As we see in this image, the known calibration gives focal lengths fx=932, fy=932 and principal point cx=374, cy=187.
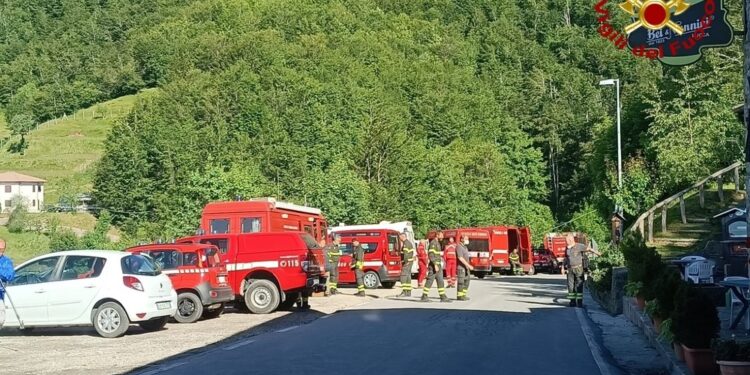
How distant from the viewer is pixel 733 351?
28.6 ft

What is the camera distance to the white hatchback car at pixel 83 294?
17.2 m

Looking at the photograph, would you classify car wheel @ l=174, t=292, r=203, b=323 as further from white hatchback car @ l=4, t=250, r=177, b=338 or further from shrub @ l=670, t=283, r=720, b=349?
shrub @ l=670, t=283, r=720, b=349

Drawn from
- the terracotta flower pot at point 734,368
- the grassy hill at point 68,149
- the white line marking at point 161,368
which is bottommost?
the white line marking at point 161,368

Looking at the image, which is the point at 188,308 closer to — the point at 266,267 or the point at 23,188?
the point at 266,267

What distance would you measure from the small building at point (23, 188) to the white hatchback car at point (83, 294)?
11095 cm

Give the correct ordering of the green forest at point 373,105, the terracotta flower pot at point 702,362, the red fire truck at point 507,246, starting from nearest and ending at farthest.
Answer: the terracotta flower pot at point 702,362
the red fire truck at point 507,246
the green forest at point 373,105

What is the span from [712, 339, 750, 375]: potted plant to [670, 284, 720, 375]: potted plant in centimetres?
94

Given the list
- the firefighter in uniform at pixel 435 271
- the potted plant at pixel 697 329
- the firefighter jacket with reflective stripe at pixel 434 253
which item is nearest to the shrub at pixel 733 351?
the potted plant at pixel 697 329

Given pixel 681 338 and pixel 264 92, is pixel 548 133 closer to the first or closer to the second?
pixel 264 92

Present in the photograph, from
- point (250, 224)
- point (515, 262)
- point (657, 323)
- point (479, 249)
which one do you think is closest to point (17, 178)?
point (515, 262)

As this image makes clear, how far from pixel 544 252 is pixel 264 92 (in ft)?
168

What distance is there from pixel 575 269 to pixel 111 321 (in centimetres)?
1077

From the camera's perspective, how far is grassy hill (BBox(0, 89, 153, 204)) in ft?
408

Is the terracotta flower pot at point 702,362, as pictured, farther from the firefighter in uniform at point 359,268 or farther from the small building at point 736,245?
the firefighter in uniform at point 359,268
